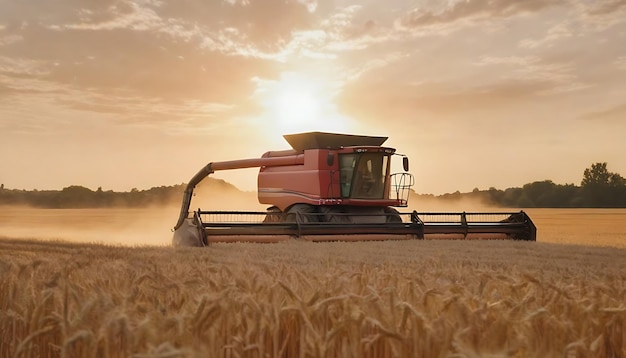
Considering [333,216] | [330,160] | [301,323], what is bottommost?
[301,323]

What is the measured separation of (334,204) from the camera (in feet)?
52.9

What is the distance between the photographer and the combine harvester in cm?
1398

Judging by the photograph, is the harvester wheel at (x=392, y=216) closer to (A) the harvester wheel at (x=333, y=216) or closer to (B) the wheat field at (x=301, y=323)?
(A) the harvester wheel at (x=333, y=216)

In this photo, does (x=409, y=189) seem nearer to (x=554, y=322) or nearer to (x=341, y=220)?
(x=341, y=220)

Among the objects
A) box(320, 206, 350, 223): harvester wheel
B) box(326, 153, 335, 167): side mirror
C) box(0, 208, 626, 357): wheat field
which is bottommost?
box(0, 208, 626, 357): wheat field

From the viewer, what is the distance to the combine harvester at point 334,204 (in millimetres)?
13984

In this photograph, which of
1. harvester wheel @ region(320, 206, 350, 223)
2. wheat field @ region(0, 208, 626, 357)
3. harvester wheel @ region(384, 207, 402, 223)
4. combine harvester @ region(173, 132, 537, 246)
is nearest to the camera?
wheat field @ region(0, 208, 626, 357)

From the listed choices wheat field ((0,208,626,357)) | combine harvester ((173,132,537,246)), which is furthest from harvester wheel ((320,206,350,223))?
wheat field ((0,208,626,357))

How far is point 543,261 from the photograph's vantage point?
374 inches

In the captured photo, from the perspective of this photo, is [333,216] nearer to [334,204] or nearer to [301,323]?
[334,204]

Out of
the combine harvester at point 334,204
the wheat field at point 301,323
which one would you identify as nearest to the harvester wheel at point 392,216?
the combine harvester at point 334,204

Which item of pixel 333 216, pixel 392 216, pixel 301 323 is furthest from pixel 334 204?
pixel 301 323

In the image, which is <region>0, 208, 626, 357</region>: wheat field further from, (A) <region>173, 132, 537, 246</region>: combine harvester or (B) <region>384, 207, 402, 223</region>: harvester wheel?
(B) <region>384, 207, 402, 223</region>: harvester wheel

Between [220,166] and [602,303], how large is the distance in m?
16.6
